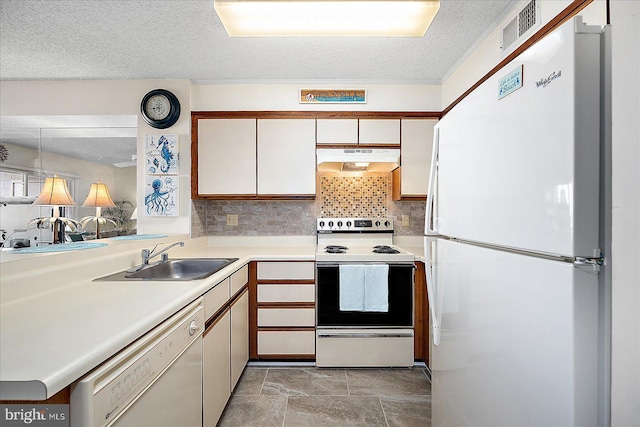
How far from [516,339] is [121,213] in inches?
126

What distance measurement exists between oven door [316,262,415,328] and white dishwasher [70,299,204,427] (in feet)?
3.82

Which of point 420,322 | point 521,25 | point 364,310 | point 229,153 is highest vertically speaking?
point 521,25

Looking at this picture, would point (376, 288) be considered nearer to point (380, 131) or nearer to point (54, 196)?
point (380, 131)

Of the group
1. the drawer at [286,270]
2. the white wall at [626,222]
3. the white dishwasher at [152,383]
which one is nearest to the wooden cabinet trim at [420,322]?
the drawer at [286,270]

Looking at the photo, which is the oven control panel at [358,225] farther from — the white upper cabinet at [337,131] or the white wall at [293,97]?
the white wall at [293,97]

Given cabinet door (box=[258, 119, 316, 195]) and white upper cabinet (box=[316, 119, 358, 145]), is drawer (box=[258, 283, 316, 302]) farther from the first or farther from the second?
white upper cabinet (box=[316, 119, 358, 145])

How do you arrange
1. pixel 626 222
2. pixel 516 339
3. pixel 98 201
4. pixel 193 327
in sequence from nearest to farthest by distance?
1. pixel 626 222
2. pixel 516 339
3. pixel 193 327
4. pixel 98 201

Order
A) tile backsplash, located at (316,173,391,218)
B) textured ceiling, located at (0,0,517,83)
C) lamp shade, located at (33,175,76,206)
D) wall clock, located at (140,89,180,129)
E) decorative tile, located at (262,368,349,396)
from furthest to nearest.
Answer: tile backsplash, located at (316,173,391,218) → wall clock, located at (140,89,180,129) → lamp shade, located at (33,175,76,206) → decorative tile, located at (262,368,349,396) → textured ceiling, located at (0,0,517,83)

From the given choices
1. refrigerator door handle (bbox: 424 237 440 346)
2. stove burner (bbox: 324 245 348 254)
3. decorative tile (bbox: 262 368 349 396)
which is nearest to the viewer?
refrigerator door handle (bbox: 424 237 440 346)

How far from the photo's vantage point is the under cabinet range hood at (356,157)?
263 cm

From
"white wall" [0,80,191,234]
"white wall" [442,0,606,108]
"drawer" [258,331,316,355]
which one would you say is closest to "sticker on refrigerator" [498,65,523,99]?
"white wall" [442,0,606,108]

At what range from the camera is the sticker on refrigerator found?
0.85m

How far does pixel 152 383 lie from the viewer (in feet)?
3.27

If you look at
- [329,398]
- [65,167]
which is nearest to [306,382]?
[329,398]
